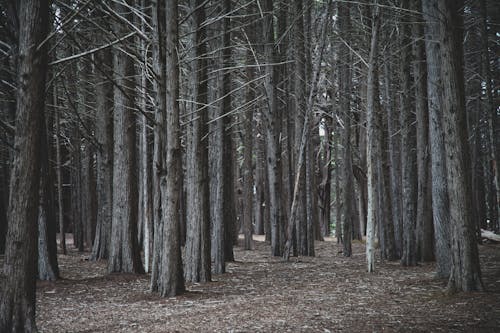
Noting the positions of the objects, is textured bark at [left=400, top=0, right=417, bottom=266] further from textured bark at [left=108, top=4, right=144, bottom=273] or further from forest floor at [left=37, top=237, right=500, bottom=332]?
textured bark at [left=108, top=4, right=144, bottom=273]

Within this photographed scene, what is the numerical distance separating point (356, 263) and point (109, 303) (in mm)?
8766

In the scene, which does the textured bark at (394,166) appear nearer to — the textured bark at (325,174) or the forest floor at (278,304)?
the forest floor at (278,304)

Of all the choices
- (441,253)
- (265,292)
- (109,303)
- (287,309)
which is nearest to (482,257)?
(441,253)

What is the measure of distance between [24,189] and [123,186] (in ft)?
21.7

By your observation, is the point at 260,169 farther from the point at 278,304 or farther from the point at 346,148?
the point at 278,304

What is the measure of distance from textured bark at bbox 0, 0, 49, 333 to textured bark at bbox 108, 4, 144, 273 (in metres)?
6.44

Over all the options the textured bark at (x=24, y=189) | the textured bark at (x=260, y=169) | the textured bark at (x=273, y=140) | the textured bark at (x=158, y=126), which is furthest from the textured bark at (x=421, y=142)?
the textured bark at (x=260, y=169)

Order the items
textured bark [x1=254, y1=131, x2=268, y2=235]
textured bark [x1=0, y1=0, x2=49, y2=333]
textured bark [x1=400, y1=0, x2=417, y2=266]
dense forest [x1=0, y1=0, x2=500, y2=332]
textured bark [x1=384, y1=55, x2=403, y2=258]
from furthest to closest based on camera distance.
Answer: textured bark [x1=254, y1=131, x2=268, y2=235]
textured bark [x1=384, y1=55, x2=403, y2=258]
textured bark [x1=400, y1=0, x2=417, y2=266]
dense forest [x1=0, y1=0, x2=500, y2=332]
textured bark [x1=0, y1=0, x2=49, y2=333]

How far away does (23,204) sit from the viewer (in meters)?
5.75

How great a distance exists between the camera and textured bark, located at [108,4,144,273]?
12375mm

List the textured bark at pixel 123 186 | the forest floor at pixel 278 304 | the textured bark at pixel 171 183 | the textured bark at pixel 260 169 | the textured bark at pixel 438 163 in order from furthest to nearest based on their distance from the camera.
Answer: the textured bark at pixel 260 169
the textured bark at pixel 123 186
the textured bark at pixel 438 163
the textured bark at pixel 171 183
the forest floor at pixel 278 304

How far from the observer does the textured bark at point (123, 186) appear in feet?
40.6

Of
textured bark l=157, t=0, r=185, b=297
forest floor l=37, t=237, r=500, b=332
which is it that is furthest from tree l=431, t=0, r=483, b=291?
textured bark l=157, t=0, r=185, b=297

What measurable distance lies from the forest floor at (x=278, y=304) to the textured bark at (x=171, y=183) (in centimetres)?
40
